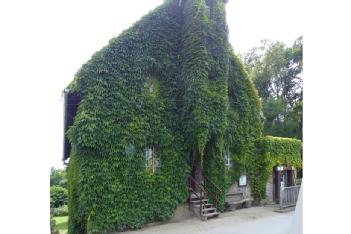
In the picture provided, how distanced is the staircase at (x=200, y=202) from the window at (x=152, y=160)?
583mm

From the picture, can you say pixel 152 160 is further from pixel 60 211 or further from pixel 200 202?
pixel 60 211

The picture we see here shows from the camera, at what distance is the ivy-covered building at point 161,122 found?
10.2ft

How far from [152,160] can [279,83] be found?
1711 millimetres

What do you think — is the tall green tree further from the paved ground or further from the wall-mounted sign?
the paved ground

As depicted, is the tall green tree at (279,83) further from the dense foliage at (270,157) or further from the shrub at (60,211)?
the shrub at (60,211)

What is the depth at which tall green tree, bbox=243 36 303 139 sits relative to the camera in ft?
9.39

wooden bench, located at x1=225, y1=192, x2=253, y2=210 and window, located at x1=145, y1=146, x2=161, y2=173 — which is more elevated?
window, located at x1=145, y1=146, x2=161, y2=173

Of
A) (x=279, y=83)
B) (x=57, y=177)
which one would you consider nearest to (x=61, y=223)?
(x=57, y=177)

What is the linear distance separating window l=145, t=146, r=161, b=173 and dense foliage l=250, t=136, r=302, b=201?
1.09 m

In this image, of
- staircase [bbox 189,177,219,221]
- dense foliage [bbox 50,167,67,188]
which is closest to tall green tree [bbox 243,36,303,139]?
staircase [bbox 189,177,219,221]

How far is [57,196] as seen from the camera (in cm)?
306

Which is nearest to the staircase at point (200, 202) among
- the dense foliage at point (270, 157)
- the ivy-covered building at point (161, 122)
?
the ivy-covered building at point (161, 122)

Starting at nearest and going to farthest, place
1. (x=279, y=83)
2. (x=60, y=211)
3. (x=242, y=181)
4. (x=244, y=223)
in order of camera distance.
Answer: (x=279, y=83) → (x=244, y=223) → (x=60, y=211) → (x=242, y=181)
